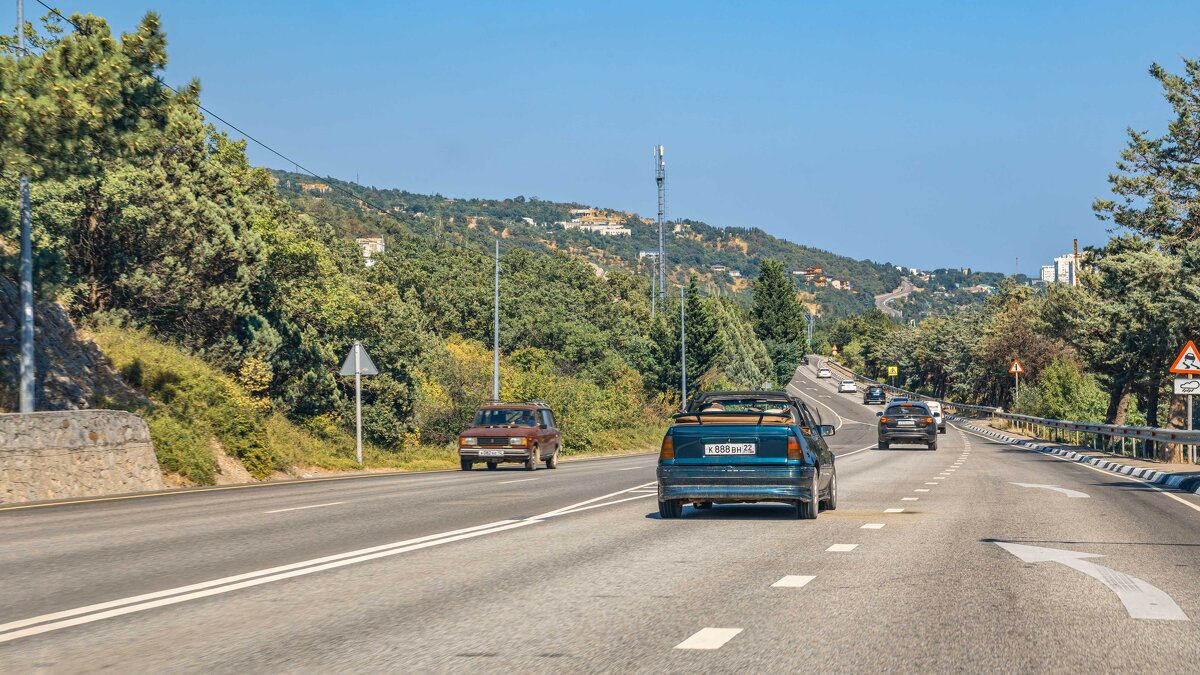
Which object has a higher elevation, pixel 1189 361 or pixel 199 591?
pixel 1189 361

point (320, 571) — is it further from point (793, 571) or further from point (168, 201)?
point (168, 201)

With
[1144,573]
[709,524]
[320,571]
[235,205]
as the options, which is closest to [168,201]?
[235,205]

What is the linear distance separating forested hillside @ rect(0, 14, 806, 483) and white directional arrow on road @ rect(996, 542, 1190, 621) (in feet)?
47.9

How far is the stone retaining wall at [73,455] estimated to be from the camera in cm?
1933

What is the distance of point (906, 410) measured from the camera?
47.6m

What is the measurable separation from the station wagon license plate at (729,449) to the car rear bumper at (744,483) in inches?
6.9

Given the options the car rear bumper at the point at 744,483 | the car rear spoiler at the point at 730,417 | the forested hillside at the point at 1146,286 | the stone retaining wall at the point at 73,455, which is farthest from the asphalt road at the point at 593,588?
the forested hillside at the point at 1146,286

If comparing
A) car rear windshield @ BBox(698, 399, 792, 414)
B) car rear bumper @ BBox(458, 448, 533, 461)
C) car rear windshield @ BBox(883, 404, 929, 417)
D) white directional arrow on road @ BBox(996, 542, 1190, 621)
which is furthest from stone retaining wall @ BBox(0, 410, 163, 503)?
car rear windshield @ BBox(883, 404, 929, 417)

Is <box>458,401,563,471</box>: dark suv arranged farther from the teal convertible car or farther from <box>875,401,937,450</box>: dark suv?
<box>875,401,937,450</box>: dark suv

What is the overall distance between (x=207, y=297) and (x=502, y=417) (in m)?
11.0

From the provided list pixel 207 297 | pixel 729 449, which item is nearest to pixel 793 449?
pixel 729 449

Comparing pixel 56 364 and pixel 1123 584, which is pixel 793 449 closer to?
pixel 1123 584

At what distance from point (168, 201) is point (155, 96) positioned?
16.4 metres

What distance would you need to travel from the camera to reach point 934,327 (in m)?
145
